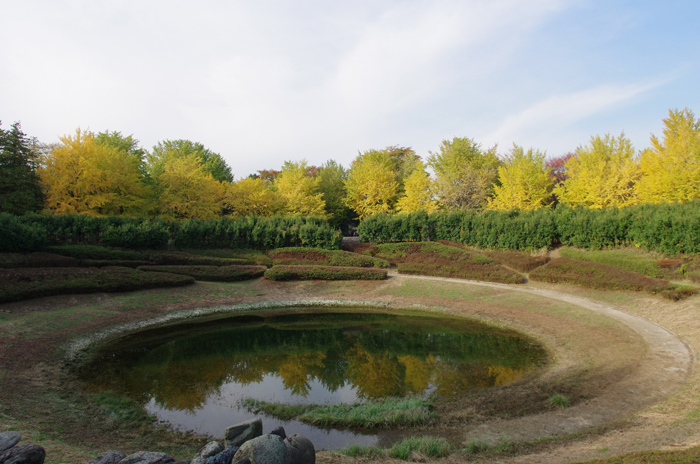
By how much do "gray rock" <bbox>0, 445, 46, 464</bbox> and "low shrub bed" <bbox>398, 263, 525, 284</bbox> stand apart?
725 inches

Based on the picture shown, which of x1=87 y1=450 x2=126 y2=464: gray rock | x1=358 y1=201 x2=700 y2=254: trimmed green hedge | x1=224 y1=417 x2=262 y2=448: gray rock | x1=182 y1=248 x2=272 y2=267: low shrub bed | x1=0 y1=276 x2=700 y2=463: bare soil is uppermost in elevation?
x1=358 y1=201 x2=700 y2=254: trimmed green hedge

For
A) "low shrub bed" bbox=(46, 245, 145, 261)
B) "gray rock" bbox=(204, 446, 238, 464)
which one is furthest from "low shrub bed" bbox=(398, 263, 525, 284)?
"gray rock" bbox=(204, 446, 238, 464)

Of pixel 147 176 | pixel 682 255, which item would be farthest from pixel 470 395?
pixel 147 176

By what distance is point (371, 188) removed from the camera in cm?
3678

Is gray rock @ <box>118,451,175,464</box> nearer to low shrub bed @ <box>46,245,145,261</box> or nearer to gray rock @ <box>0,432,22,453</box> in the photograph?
gray rock @ <box>0,432,22,453</box>

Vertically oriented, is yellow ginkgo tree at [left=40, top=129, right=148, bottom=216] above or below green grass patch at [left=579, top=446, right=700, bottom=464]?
above

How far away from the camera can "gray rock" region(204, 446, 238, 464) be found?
163 inches

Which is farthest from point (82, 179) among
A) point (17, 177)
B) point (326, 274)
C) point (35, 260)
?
point (326, 274)

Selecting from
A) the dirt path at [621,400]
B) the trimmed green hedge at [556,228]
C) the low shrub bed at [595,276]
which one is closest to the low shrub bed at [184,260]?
the trimmed green hedge at [556,228]

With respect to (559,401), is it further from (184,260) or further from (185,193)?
(185,193)

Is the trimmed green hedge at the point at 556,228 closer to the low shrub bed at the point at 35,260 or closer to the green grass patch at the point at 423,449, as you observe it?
the green grass patch at the point at 423,449

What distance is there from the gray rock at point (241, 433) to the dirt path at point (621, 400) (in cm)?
327

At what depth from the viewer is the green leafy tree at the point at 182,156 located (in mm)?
34000

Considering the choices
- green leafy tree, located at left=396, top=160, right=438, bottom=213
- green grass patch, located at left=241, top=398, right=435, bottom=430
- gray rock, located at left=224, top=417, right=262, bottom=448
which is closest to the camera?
gray rock, located at left=224, top=417, right=262, bottom=448
